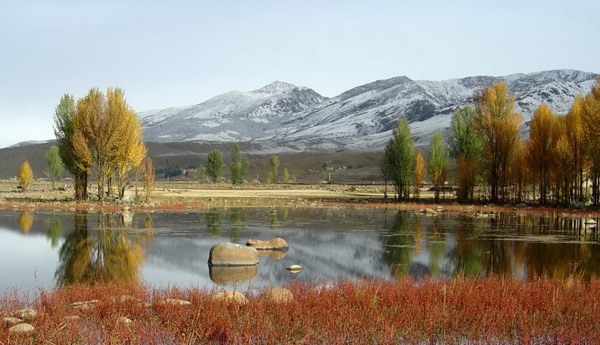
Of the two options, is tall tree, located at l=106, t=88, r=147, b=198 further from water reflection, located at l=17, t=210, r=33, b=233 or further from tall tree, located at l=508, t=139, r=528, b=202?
tall tree, located at l=508, t=139, r=528, b=202

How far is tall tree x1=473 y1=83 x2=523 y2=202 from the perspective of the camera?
7356 centimetres

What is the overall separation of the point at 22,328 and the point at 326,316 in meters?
6.32

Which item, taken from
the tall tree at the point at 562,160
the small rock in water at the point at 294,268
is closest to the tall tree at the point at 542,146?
the tall tree at the point at 562,160

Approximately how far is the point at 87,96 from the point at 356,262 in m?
46.7

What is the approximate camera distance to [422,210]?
62.5 m

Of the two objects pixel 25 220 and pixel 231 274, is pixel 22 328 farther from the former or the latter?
pixel 25 220

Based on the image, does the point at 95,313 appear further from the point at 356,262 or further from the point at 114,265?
the point at 356,262

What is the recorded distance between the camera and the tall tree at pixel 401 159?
3258 inches

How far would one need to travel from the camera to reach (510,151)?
74.1 metres

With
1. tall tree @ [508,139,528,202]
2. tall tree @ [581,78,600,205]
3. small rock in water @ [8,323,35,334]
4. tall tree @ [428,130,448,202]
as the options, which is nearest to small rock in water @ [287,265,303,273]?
small rock in water @ [8,323,35,334]

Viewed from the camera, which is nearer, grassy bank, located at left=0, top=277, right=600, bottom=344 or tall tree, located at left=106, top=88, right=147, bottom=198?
grassy bank, located at left=0, top=277, right=600, bottom=344

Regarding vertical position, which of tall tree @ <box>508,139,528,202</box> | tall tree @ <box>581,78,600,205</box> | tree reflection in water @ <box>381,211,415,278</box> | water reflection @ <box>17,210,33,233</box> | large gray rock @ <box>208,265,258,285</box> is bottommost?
tree reflection in water @ <box>381,211,415,278</box>

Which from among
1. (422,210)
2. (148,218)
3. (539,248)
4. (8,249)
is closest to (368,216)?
(422,210)

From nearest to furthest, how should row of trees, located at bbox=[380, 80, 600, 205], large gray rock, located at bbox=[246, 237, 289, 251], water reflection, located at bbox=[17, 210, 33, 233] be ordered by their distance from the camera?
1. large gray rock, located at bbox=[246, 237, 289, 251]
2. water reflection, located at bbox=[17, 210, 33, 233]
3. row of trees, located at bbox=[380, 80, 600, 205]
